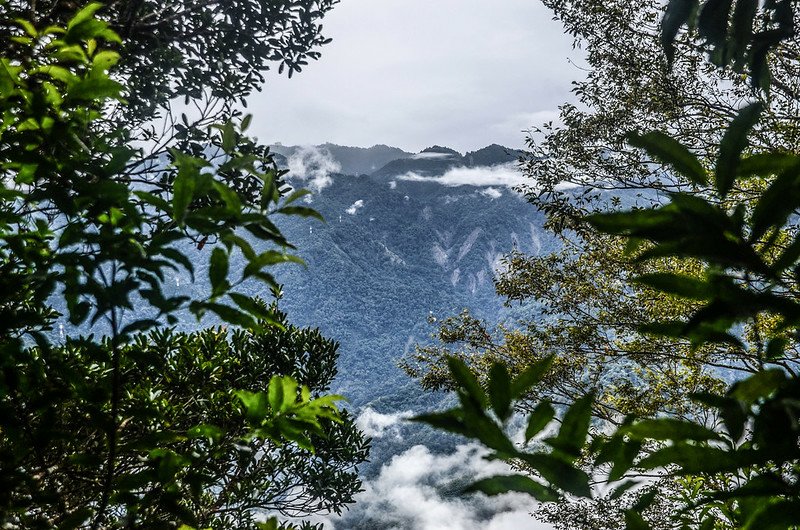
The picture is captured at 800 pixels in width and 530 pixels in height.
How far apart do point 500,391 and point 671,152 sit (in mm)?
295

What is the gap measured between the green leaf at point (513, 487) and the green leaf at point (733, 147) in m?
0.34

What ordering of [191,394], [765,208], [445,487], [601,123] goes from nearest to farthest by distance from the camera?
[765,208] → [191,394] → [601,123] → [445,487]

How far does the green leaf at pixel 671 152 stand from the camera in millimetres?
493

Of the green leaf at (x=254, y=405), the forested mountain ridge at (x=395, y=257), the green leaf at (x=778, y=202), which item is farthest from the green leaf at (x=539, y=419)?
the forested mountain ridge at (x=395, y=257)

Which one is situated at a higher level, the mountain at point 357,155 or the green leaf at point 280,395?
the mountain at point 357,155

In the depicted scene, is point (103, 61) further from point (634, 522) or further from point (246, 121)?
point (634, 522)

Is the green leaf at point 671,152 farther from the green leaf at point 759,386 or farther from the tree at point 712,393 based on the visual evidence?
the green leaf at point 759,386

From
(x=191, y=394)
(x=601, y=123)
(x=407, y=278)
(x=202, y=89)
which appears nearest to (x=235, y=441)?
(x=191, y=394)

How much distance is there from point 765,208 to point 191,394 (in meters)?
3.89

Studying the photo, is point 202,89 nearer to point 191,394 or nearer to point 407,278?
point 191,394

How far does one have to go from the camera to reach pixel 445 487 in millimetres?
90000

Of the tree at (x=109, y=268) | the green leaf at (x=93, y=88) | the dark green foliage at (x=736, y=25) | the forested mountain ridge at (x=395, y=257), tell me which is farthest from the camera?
the forested mountain ridge at (x=395, y=257)

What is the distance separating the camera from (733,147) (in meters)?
0.47

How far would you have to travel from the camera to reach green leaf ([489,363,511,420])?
0.49 metres
